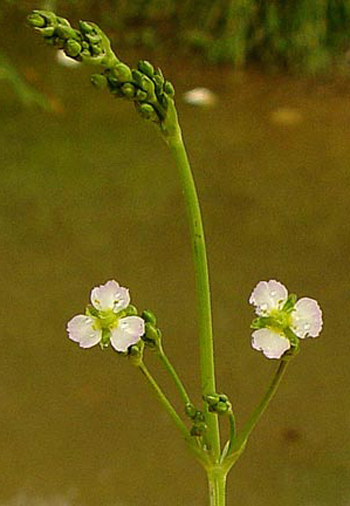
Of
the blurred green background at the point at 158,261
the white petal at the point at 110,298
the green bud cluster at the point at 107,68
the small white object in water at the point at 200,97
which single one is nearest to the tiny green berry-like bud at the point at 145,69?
the green bud cluster at the point at 107,68

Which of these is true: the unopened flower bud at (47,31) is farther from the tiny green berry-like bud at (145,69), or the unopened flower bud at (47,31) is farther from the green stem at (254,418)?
the green stem at (254,418)

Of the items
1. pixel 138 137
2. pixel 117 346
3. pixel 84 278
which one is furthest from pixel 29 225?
pixel 117 346

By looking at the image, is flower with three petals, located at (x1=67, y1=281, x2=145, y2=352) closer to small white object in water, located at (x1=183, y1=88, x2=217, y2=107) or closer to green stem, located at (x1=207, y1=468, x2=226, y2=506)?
green stem, located at (x1=207, y1=468, x2=226, y2=506)

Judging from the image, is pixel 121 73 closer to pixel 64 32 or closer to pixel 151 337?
pixel 64 32

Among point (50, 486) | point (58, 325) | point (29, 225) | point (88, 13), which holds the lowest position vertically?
point (50, 486)

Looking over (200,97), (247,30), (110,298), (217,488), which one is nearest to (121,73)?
(110,298)

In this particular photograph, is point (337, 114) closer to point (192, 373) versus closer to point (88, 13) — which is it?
point (88, 13)
